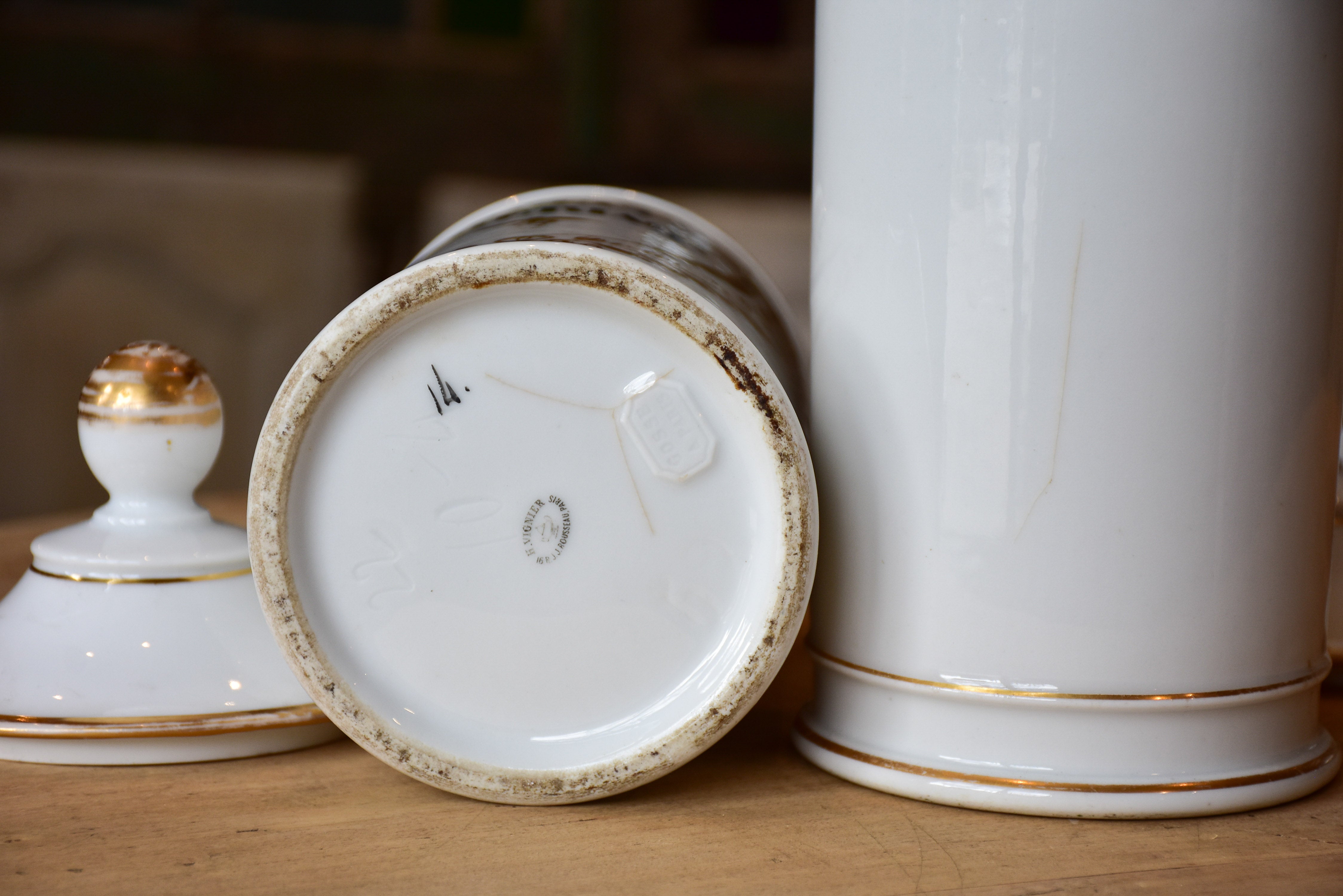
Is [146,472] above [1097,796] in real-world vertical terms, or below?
above

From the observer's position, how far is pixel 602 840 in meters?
0.48

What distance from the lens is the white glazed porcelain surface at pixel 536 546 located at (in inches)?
19.8

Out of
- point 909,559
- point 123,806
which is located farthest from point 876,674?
point 123,806

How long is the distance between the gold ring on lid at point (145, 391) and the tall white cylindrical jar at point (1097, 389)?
337 mm

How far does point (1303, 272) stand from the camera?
19.8 inches

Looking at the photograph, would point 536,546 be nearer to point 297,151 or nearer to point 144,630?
point 144,630

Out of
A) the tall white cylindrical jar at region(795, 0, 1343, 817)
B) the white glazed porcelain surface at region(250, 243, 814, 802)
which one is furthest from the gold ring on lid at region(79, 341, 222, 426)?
the tall white cylindrical jar at region(795, 0, 1343, 817)

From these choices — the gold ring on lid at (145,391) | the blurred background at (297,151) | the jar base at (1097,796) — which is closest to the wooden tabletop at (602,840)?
the jar base at (1097,796)

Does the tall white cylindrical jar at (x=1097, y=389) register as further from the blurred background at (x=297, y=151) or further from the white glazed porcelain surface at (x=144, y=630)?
the blurred background at (x=297, y=151)

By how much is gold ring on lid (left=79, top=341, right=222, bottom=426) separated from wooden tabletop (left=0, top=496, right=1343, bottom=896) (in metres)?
0.17

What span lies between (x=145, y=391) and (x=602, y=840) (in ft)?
1.03

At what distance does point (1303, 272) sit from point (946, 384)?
6.2 inches

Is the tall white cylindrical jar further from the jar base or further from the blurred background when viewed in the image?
the blurred background

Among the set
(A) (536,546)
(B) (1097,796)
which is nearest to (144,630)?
(A) (536,546)
